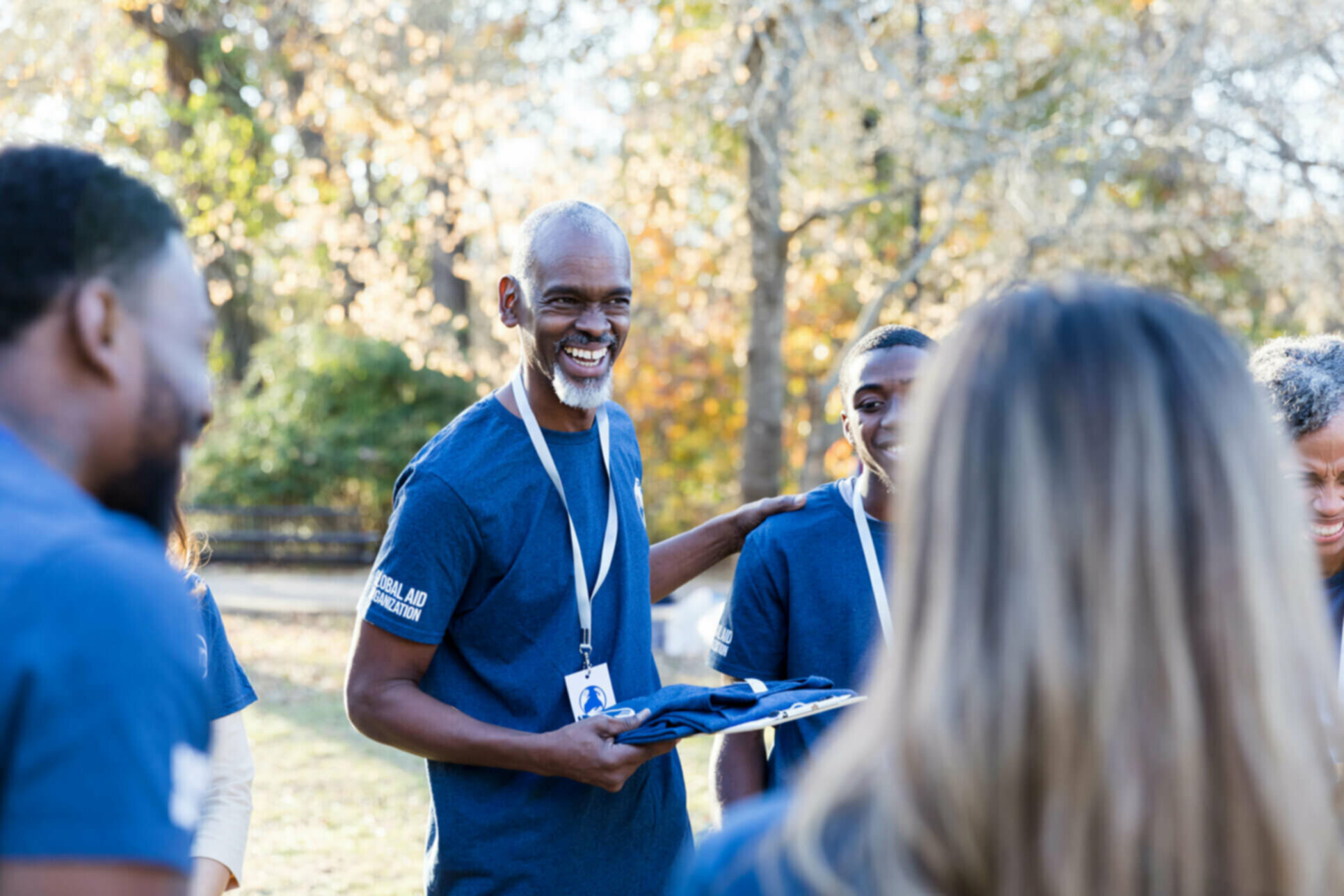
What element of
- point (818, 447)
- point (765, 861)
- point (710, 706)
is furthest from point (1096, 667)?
point (818, 447)

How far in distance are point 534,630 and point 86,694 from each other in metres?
1.80

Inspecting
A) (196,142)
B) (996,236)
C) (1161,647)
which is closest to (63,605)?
(1161,647)

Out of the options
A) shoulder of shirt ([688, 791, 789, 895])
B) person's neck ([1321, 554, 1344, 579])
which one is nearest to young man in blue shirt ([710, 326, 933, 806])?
person's neck ([1321, 554, 1344, 579])

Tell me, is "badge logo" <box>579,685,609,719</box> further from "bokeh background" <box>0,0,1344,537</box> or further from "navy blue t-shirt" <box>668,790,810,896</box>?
"bokeh background" <box>0,0,1344,537</box>

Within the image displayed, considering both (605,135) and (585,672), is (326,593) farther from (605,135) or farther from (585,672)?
(585,672)

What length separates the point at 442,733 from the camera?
2.65 m

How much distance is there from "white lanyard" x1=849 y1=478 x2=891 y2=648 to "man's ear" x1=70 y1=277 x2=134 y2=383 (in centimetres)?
204

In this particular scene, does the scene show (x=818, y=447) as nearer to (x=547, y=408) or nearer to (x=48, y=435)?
(x=547, y=408)

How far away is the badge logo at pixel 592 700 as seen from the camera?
2816 millimetres

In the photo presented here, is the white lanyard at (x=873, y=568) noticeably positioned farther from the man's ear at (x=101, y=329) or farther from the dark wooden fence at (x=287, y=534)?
the dark wooden fence at (x=287, y=534)

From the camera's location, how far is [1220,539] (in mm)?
1081

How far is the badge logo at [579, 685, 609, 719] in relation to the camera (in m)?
2.82

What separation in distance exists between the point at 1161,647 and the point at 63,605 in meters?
1.02

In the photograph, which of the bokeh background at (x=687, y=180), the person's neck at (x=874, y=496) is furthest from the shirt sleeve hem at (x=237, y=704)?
the bokeh background at (x=687, y=180)
